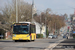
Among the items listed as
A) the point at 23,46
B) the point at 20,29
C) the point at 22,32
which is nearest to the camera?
the point at 23,46

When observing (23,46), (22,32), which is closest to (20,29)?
(22,32)

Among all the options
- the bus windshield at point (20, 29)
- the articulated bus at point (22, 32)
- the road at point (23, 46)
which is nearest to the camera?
the road at point (23, 46)

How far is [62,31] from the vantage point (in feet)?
477

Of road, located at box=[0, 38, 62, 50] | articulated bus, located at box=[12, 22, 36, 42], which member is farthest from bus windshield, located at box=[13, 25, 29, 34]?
road, located at box=[0, 38, 62, 50]

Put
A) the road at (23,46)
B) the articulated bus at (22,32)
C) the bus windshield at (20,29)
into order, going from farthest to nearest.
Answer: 1. the bus windshield at (20,29)
2. the articulated bus at (22,32)
3. the road at (23,46)

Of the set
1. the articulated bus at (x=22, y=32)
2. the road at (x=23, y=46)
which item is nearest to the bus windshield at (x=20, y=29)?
the articulated bus at (x=22, y=32)

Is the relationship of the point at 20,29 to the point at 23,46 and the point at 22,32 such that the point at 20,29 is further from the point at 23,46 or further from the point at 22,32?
the point at 23,46

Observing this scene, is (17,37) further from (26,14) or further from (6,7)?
(26,14)

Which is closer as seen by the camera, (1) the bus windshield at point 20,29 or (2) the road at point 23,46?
(2) the road at point 23,46

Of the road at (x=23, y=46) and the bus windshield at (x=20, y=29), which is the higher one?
the bus windshield at (x=20, y=29)

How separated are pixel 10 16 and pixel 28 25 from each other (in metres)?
26.2

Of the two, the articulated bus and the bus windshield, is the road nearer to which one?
the articulated bus

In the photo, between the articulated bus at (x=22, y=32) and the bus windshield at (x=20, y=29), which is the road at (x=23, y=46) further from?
the bus windshield at (x=20, y=29)

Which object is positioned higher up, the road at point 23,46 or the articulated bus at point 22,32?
the articulated bus at point 22,32
